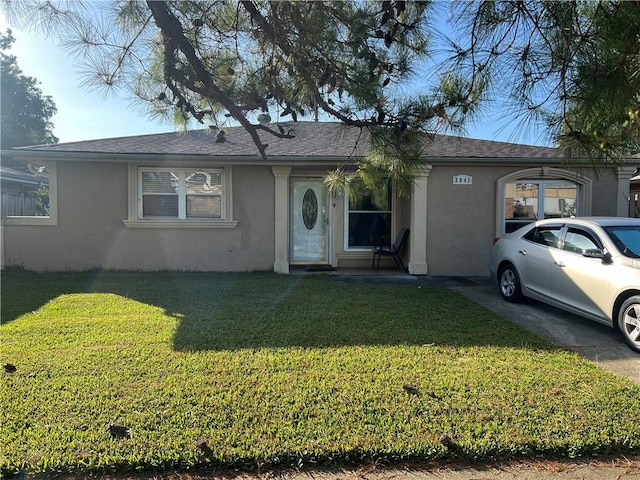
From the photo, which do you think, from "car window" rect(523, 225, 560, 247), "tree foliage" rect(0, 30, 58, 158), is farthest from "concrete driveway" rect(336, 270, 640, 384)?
"tree foliage" rect(0, 30, 58, 158)

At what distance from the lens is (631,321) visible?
180 inches

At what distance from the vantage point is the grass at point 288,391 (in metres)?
2.54

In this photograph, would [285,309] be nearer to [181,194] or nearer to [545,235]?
[545,235]

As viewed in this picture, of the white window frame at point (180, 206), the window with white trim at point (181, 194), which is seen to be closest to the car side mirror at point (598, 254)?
the white window frame at point (180, 206)

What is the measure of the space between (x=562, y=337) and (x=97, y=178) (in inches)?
376

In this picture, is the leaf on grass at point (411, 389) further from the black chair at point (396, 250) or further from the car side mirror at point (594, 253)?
the black chair at point (396, 250)

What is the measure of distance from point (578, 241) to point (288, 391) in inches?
190

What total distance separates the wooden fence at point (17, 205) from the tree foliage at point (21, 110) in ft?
57.2

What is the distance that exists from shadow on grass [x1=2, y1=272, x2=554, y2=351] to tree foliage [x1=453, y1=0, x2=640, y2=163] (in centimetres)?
261

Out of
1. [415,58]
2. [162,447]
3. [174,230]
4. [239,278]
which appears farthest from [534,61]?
[174,230]

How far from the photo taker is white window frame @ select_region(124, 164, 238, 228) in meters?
8.98

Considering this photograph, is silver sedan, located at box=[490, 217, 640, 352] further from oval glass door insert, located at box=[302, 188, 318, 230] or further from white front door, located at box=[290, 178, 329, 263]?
oval glass door insert, located at box=[302, 188, 318, 230]

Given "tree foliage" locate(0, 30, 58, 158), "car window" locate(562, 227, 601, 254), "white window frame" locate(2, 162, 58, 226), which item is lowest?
"car window" locate(562, 227, 601, 254)

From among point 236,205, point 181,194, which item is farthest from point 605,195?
point 181,194
